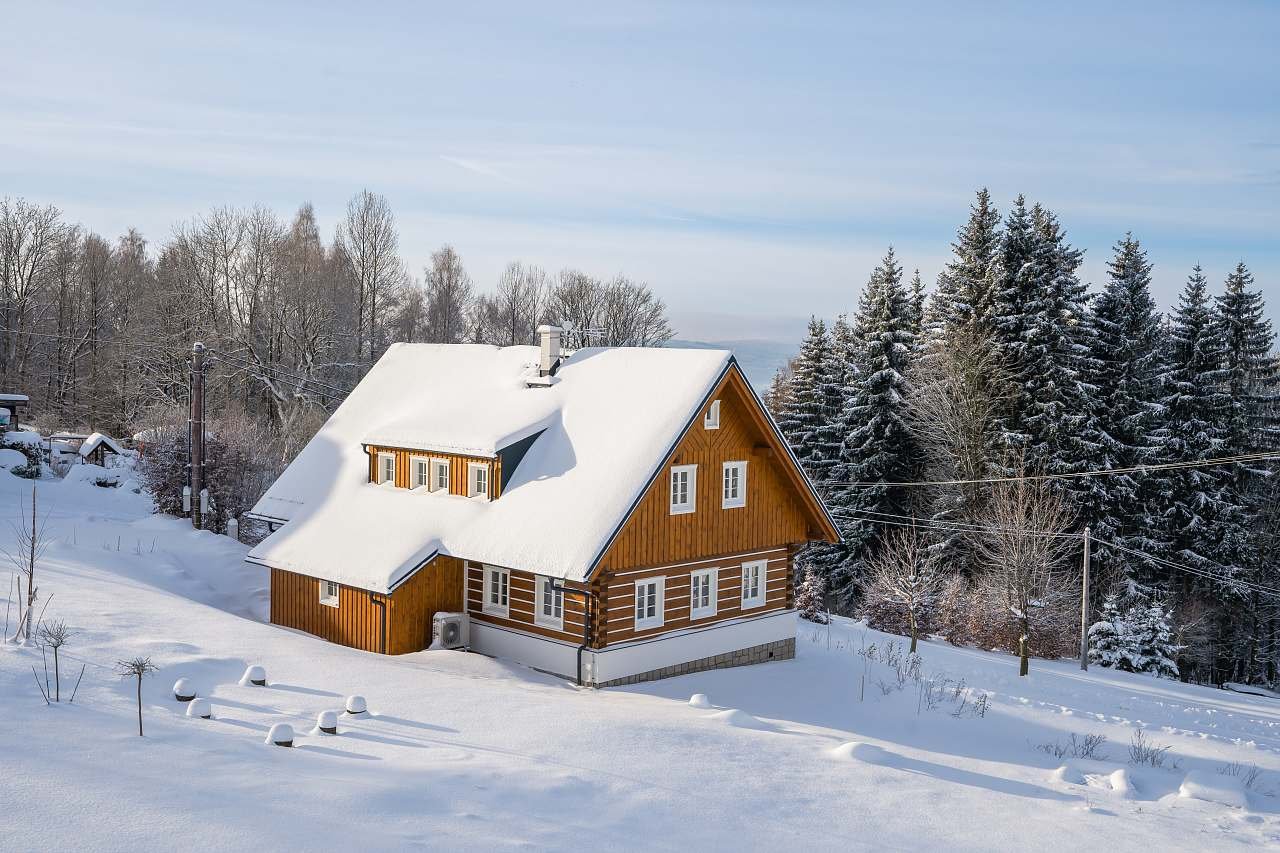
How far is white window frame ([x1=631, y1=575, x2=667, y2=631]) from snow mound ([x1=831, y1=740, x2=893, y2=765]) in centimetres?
680

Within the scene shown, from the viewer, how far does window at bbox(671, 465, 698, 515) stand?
21.6m

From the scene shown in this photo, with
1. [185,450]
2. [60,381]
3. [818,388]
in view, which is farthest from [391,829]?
[60,381]

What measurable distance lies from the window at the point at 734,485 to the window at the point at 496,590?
531 cm

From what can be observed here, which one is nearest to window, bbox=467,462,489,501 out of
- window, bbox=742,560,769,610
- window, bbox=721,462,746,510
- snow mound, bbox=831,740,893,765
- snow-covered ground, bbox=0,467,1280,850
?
snow-covered ground, bbox=0,467,1280,850

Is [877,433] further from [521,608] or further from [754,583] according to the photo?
[521,608]

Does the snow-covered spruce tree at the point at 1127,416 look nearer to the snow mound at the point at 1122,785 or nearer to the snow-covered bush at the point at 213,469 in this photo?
the snow mound at the point at 1122,785

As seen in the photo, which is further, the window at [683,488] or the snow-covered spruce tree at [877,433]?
the snow-covered spruce tree at [877,433]

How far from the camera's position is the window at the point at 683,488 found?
71.0 feet

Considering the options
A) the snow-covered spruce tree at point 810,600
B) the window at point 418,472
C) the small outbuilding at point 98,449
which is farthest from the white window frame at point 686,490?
the small outbuilding at point 98,449

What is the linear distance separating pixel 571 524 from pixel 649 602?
9.63ft

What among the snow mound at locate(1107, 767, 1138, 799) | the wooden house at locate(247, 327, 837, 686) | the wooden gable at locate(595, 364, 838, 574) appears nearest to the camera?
the snow mound at locate(1107, 767, 1138, 799)

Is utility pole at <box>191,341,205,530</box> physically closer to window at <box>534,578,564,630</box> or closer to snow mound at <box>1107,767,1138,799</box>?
window at <box>534,578,564,630</box>

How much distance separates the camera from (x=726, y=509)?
2305 cm

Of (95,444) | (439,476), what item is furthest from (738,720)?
(95,444)
